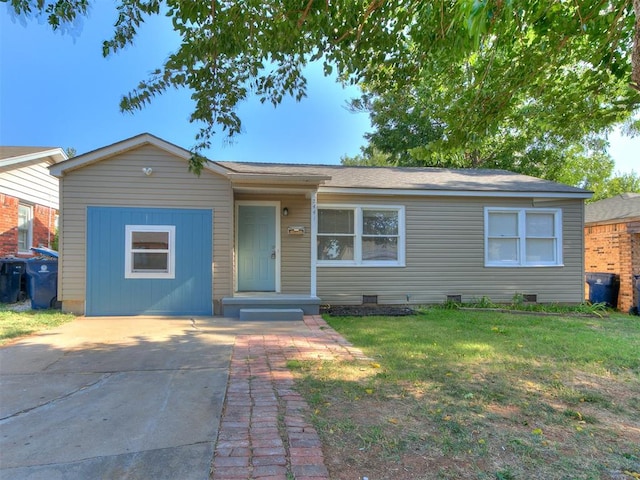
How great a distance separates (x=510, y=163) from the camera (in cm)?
2023

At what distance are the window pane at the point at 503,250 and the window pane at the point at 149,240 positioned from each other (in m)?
7.96

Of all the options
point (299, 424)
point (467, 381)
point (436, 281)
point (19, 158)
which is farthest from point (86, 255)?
point (436, 281)

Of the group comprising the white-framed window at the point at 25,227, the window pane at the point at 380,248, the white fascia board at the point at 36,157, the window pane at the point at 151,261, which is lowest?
the window pane at the point at 151,261

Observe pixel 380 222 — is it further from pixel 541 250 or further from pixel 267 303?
pixel 541 250

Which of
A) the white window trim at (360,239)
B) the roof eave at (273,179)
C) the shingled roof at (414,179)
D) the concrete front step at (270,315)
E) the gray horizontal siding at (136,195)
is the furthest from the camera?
the shingled roof at (414,179)

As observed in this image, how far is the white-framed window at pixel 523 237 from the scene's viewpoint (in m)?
10.1

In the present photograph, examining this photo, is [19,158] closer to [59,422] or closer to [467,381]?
[59,422]

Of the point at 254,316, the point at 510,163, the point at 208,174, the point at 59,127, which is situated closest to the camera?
the point at 254,316

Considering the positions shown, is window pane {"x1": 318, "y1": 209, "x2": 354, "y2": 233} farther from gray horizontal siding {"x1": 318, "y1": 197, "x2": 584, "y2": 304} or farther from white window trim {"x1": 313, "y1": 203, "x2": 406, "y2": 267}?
gray horizontal siding {"x1": 318, "y1": 197, "x2": 584, "y2": 304}

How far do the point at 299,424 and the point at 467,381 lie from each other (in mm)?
1969

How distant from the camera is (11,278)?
9.38m

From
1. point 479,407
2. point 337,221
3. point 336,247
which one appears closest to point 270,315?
point 336,247

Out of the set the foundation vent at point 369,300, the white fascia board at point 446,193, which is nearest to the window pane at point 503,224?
the white fascia board at point 446,193

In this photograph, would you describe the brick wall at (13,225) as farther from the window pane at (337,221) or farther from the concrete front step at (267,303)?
the window pane at (337,221)
